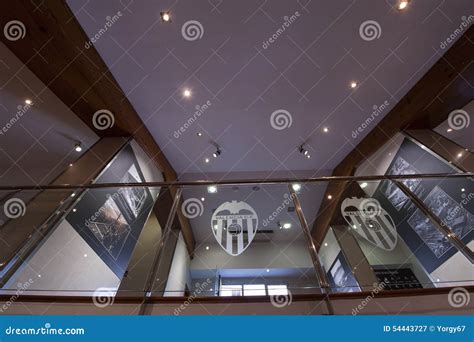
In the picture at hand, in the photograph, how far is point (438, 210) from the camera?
3.06 meters

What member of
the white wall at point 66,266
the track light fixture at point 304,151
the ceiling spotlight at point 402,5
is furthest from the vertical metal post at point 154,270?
the track light fixture at point 304,151

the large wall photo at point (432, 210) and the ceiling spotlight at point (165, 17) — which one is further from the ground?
the ceiling spotlight at point (165, 17)

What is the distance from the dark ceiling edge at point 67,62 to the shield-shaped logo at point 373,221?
2.26 m

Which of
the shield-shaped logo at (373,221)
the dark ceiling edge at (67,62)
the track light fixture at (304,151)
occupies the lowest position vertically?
the shield-shaped logo at (373,221)

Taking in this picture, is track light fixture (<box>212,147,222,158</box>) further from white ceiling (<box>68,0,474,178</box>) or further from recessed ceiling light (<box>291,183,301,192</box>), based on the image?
recessed ceiling light (<box>291,183,301,192</box>)

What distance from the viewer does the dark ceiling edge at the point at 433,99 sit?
3.76 metres

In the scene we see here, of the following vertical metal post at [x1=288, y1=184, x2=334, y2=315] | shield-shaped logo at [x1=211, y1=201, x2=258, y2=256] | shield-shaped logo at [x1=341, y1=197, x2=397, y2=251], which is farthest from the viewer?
shield-shaped logo at [x1=341, y1=197, x2=397, y2=251]

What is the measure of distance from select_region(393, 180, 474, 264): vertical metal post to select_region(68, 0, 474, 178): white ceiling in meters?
2.39

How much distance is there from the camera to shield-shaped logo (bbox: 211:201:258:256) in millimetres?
2412

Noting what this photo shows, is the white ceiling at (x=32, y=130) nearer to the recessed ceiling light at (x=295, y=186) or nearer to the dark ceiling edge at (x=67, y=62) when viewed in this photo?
the dark ceiling edge at (x=67, y=62)

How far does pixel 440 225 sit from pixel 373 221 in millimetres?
1118

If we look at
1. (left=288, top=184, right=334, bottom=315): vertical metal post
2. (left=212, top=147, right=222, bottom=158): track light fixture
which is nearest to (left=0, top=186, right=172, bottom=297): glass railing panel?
(left=288, top=184, right=334, bottom=315): vertical metal post

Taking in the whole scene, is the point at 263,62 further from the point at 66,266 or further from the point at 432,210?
the point at 66,266

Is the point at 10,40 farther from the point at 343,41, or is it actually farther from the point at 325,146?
the point at 325,146
